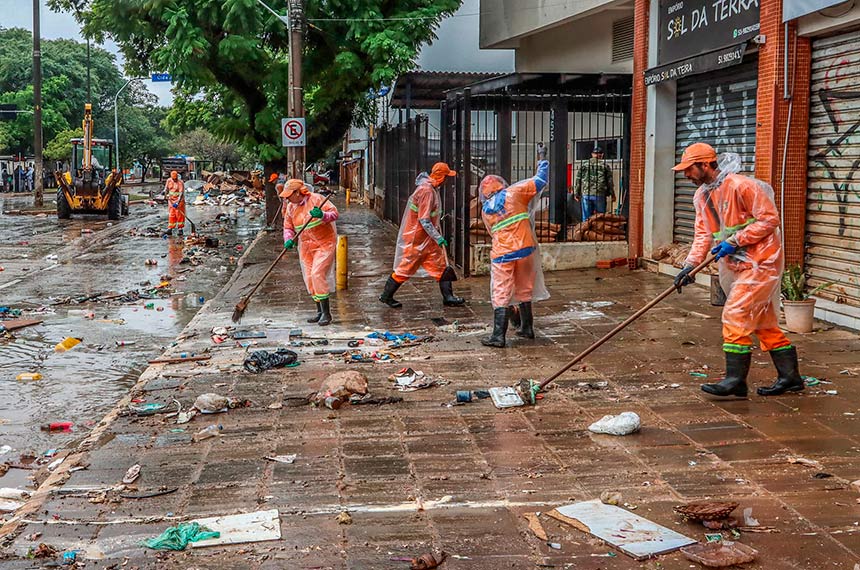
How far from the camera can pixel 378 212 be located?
3041 centimetres

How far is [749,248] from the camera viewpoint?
660 centimetres

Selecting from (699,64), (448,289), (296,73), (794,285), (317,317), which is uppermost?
(296,73)

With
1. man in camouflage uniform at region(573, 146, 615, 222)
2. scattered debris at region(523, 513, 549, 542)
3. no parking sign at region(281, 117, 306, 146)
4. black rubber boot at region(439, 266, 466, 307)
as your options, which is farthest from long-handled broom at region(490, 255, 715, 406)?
no parking sign at region(281, 117, 306, 146)

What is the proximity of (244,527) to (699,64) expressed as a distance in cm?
911

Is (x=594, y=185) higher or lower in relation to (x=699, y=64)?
lower

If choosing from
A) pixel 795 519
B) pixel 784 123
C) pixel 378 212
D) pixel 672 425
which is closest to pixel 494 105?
pixel 784 123

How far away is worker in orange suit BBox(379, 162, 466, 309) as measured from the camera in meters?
11.2

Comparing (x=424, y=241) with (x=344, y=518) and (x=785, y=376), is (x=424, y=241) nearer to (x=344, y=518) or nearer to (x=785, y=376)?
(x=785, y=376)

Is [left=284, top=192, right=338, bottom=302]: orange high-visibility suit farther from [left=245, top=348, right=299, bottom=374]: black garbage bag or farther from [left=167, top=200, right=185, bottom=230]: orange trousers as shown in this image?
[left=167, top=200, right=185, bottom=230]: orange trousers

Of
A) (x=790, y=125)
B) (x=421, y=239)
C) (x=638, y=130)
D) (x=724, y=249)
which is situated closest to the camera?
(x=724, y=249)

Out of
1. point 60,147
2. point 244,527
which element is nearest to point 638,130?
point 244,527

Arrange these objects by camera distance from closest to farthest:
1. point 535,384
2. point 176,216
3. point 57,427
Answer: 1. point 535,384
2. point 57,427
3. point 176,216

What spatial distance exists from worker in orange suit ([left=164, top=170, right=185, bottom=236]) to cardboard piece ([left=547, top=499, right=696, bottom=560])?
19.2m

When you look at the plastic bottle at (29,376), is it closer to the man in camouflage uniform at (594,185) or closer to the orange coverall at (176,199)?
the man in camouflage uniform at (594,185)
